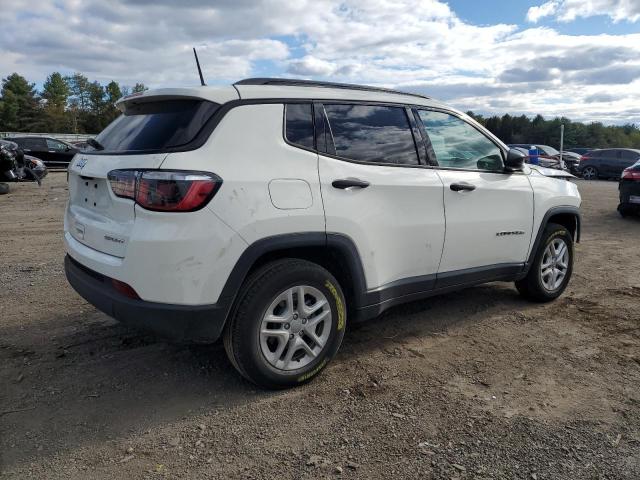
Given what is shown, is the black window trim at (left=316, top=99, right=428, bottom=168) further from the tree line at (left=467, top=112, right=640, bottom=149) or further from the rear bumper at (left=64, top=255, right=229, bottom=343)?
the tree line at (left=467, top=112, right=640, bottom=149)

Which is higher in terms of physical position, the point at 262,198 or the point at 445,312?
the point at 262,198

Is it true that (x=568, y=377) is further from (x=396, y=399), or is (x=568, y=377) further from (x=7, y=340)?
(x=7, y=340)

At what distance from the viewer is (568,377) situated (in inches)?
142

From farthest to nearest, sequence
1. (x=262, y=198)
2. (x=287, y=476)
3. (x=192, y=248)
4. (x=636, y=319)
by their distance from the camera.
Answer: (x=636, y=319), (x=262, y=198), (x=192, y=248), (x=287, y=476)

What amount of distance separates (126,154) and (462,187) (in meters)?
2.47

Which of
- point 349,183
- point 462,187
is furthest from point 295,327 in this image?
point 462,187

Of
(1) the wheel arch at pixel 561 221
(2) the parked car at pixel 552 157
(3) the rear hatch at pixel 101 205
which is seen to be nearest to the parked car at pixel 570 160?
(2) the parked car at pixel 552 157

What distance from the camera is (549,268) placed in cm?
519

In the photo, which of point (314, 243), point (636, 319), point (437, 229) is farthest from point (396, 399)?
point (636, 319)

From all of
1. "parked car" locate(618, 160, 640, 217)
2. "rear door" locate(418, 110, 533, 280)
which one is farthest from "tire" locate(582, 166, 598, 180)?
"rear door" locate(418, 110, 533, 280)

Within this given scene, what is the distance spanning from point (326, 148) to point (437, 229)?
1.13 m

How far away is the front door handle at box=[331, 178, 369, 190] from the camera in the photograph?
11.1 feet

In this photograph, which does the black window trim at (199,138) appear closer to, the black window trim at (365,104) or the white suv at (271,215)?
the white suv at (271,215)

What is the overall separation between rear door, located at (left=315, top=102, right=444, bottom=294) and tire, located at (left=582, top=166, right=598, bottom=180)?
82.6 ft
